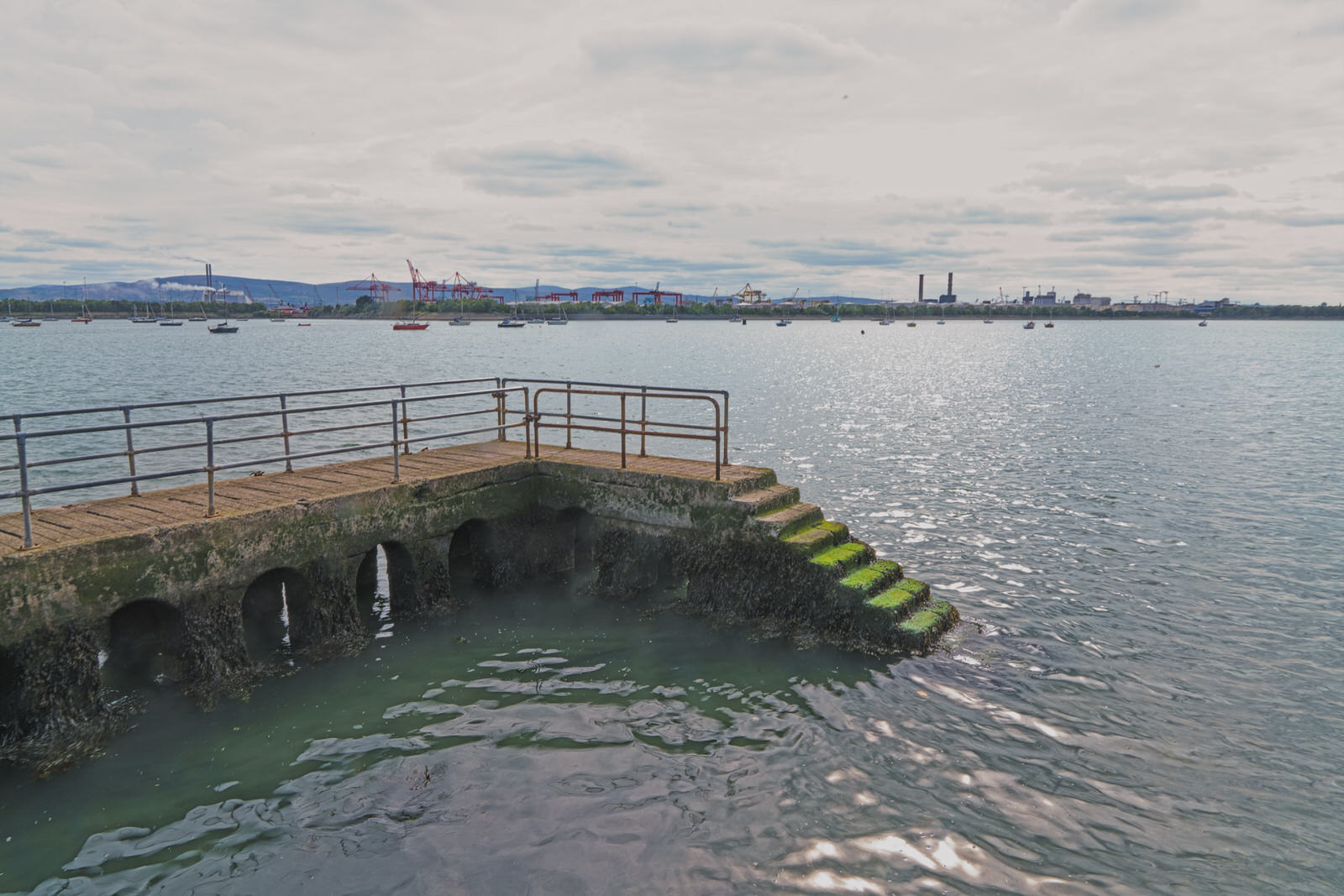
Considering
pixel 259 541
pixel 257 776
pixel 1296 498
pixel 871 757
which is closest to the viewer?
pixel 257 776

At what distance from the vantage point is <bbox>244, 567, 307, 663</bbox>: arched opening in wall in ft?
36.8

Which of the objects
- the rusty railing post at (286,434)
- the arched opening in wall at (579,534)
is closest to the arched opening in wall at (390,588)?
the rusty railing post at (286,434)

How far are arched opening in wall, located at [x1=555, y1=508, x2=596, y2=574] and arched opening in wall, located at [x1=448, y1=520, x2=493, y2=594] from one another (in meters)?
1.39

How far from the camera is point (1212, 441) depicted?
32.8 m

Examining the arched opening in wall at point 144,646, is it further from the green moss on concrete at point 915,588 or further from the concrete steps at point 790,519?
the green moss on concrete at point 915,588

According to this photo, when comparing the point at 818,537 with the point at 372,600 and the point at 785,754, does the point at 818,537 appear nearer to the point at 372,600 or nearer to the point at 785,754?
the point at 785,754

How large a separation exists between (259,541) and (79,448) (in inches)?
1028

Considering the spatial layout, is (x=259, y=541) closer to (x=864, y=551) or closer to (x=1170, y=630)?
(x=864, y=551)

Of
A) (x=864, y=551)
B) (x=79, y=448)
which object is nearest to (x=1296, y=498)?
(x=864, y=551)

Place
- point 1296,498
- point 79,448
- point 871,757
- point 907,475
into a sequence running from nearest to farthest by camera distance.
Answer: point 871,757, point 1296,498, point 907,475, point 79,448

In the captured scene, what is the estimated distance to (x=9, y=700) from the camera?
8531mm

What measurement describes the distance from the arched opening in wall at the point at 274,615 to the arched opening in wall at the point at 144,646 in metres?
0.95

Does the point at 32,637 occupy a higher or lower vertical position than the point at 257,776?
higher

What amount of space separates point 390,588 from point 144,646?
355 centimetres
